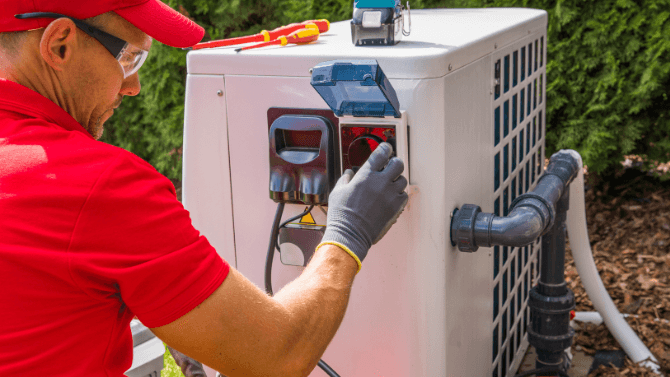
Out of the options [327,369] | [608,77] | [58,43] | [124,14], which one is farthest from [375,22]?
[608,77]

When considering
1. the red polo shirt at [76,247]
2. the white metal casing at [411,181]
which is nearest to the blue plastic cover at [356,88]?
the white metal casing at [411,181]

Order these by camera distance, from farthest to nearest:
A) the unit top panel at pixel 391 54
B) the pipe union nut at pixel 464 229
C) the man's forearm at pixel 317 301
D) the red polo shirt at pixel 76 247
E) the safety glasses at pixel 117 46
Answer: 1. the pipe union nut at pixel 464 229
2. the unit top panel at pixel 391 54
3. the man's forearm at pixel 317 301
4. the safety glasses at pixel 117 46
5. the red polo shirt at pixel 76 247

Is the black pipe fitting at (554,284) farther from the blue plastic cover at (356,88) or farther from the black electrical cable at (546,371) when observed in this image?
the blue plastic cover at (356,88)

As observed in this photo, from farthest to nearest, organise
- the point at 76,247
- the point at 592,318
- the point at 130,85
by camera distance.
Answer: the point at 592,318 → the point at 130,85 → the point at 76,247

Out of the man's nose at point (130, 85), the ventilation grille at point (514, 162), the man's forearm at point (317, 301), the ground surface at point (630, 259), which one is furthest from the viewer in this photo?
the ground surface at point (630, 259)

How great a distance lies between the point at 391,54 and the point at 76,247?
0.80 m

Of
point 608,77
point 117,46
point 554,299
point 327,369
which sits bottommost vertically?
point 554,299

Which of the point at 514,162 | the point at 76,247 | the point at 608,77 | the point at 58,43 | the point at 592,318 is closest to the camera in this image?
the point at 76,247

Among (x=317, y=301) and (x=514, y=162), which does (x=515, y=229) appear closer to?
(x=317, y=301)

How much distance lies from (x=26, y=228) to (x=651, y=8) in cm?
334

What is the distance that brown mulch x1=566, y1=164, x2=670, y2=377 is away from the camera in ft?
9.29

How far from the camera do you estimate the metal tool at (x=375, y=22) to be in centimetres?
157

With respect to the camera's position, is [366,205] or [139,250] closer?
[139,250]

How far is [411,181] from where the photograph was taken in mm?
1490
